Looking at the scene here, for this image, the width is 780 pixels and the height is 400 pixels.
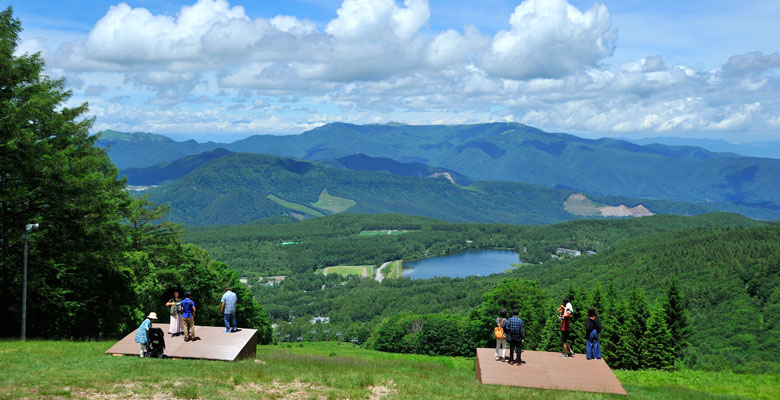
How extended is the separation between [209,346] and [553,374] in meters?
15.2

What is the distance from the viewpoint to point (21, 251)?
31.2 metres

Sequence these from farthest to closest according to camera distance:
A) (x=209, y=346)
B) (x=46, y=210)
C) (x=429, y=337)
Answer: (x=429, y=337) < (x=46, y=210) < (x=209, y=346)

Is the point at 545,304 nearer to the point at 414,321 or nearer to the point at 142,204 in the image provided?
the point at 414,321

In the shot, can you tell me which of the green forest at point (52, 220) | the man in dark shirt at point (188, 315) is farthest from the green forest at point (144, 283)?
the man in dark shirt at point (188, 315)

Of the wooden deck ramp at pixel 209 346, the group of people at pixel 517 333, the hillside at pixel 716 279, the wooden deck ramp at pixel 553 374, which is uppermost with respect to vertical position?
the group of people at pixel 517 333

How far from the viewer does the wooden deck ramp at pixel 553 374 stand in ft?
67.2

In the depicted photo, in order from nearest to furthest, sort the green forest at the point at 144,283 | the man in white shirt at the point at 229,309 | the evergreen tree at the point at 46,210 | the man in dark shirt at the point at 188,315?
the man in dark shirt at the point at 188,315
the man in white shirt at the point at 229,309
the evergreen tree at the point at 46,210
the green forest at the point at 144,283

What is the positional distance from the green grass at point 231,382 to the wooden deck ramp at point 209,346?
31.8 inches

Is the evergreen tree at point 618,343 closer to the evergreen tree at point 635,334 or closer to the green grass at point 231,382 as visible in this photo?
the evergreen tree at point 635,334

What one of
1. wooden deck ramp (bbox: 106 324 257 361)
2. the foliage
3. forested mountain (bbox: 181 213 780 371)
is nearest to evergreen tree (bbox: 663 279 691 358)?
forested mountain (bbox: 181 213 780 371)

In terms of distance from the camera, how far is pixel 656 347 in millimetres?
47438

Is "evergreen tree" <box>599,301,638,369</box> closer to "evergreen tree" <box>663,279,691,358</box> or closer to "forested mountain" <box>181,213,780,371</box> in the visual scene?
"forested mountain" <box>181,213,780,371</box>

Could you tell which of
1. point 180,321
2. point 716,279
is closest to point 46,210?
point 180,321

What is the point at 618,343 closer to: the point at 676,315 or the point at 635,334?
the point at 635,334
